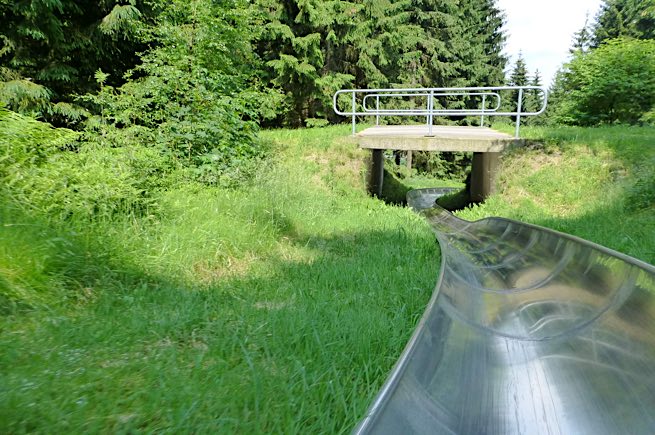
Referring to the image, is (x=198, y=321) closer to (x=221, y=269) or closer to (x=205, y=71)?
(x=221, y=269)

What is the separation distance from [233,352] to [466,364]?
1.51 metres

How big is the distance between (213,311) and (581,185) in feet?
27.1

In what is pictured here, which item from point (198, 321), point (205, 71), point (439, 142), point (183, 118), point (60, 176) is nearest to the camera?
point (198, 321)

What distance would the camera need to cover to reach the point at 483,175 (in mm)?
10883

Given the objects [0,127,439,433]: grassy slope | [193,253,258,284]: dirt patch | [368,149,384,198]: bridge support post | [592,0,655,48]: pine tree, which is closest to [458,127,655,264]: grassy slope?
[368,149,384,198]: bridge support post

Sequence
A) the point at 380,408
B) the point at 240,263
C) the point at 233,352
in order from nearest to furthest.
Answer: the point at 380,408
the point at 233,352
the point at 240,263

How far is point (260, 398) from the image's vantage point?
6.87 feet

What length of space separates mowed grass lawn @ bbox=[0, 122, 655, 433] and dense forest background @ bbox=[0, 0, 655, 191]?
153 cm

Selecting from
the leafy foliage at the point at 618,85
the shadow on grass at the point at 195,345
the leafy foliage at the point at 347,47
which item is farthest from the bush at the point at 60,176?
the leafy foliage at the point at 618,85

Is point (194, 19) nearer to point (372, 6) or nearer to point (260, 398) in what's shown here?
point (260, 398)

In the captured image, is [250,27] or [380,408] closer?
[380,408]

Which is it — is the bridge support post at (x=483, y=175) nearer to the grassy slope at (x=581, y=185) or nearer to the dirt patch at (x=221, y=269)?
the grassy slope at (x=581, y=185)

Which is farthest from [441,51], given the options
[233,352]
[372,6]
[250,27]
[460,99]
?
[233,352]


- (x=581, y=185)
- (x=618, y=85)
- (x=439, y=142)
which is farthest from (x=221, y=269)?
(x=618, y=85)
